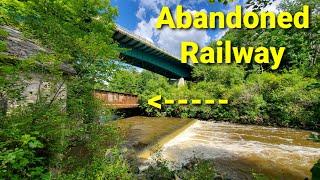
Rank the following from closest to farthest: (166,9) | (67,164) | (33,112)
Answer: (33,112) → (67,164) → (166,9)

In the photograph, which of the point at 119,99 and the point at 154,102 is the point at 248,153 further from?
the point at 154,102

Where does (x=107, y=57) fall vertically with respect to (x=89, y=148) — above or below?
above

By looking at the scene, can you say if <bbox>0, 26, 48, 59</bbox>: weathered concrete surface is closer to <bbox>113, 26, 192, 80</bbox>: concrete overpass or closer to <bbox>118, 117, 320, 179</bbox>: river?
<bbox>118, 117, 320, 179</bbox>: river

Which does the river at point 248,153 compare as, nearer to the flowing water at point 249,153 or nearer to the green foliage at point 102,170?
the flowing water at point 249,153

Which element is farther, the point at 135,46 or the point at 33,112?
the point at 135,46

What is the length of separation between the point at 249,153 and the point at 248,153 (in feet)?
0.16

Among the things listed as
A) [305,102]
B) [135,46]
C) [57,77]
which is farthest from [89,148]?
[135,46]

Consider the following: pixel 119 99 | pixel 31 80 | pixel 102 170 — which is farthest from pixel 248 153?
pixel 119 99

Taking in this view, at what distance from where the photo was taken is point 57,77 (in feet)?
22.0

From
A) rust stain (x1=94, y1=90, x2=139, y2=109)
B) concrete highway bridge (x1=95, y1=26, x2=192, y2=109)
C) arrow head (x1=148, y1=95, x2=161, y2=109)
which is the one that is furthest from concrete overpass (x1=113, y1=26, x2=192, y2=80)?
arrow head (x1=148, y1=95, x2=161, y2=109)

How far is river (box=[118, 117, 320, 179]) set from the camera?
1059 centimetres

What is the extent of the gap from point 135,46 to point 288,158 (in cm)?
2366

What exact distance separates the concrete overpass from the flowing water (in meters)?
12.6

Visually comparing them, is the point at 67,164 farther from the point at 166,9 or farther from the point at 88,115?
the point at 166,9
